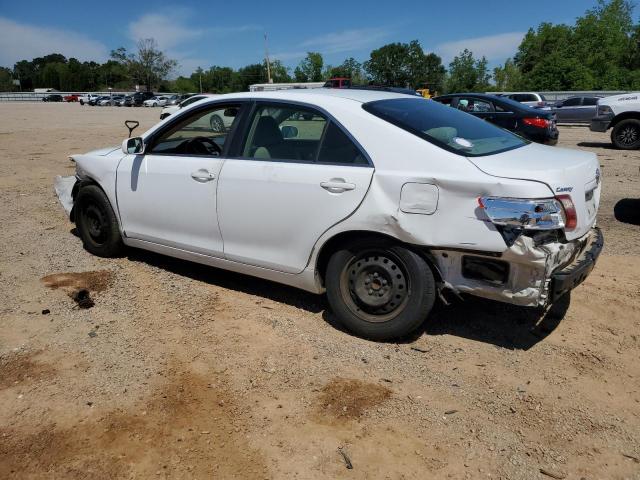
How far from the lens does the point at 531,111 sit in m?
12.9

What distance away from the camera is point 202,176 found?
4137 millimetres

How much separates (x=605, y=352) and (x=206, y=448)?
2.59 meters

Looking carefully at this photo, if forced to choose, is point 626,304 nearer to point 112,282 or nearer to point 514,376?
point 514,376

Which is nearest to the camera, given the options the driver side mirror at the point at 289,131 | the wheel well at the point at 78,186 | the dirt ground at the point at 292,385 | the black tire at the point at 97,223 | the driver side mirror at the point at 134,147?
the dirt ground at the point at 292,385

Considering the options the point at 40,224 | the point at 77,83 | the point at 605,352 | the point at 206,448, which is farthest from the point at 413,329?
the point at 77,83

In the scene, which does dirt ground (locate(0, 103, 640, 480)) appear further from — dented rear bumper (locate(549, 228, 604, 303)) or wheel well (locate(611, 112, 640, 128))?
wheel well (locate(611, 112, 640, 128))

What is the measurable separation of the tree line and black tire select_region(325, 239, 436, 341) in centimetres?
4685

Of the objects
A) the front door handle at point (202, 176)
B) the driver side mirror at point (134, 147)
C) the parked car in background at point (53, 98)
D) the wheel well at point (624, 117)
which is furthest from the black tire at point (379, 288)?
the parked car in background at point (53, 98)

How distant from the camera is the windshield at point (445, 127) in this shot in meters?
3.41

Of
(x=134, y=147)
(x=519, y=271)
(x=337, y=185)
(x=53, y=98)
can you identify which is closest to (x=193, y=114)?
(x=134, y=147)

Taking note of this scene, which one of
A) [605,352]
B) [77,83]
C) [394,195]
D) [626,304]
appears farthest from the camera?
[77,83]

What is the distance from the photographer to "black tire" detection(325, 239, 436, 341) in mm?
3350

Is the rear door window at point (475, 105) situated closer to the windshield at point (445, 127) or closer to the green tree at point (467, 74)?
the windshield at point (445, 127)

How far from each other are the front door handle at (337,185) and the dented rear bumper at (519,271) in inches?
26.8
